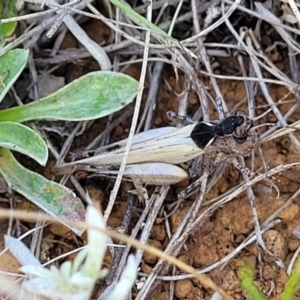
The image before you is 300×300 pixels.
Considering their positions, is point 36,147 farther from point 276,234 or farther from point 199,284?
point 276,234

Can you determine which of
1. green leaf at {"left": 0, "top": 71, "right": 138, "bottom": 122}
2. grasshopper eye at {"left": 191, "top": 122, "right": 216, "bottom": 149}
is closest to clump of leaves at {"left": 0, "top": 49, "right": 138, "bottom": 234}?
green leaf at {"left": 0, "top": 71, "right": 138, "bottom": 122}

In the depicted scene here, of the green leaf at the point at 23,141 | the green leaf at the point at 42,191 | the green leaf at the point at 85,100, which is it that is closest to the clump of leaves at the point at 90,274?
the green leaf at the point at 42,191

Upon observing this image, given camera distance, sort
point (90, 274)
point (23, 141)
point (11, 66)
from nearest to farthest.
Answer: point (90, 274) < point (23, 141) < point (11, 66)

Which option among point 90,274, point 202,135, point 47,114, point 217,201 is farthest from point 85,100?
point 90,274

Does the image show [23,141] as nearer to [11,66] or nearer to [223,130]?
[11,66]

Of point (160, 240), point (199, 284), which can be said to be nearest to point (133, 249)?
point (160, 240)

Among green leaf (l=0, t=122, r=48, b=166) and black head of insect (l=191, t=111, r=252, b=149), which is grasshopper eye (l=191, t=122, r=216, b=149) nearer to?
black head of insect (l=191, t=111, r=252, b=149)
